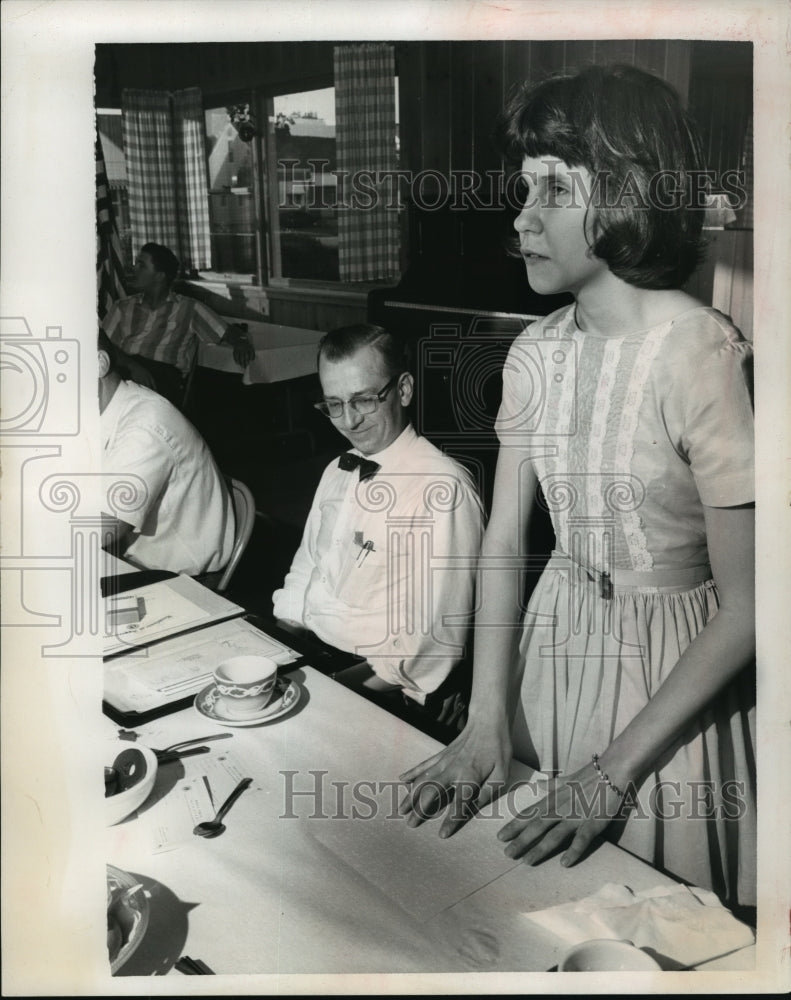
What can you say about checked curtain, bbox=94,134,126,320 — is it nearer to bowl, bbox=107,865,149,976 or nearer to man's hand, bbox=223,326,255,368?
man's hand, bbox=223,326,255,368

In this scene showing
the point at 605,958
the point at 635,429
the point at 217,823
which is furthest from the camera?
the point at 635,429

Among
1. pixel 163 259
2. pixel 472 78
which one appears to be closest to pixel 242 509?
pixel 163 259

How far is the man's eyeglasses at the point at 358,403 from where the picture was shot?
1413 mm

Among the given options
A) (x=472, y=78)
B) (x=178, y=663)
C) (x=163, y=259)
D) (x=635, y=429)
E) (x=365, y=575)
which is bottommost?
(x=178, y=663)

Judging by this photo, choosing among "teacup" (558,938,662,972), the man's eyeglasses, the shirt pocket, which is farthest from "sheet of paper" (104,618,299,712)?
"teacup" (558,938,662,972)

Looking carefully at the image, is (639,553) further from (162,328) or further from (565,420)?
(162,328)

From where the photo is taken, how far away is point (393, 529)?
4.77 feet

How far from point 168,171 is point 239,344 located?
0.30 meters

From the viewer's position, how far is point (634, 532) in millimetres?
1316

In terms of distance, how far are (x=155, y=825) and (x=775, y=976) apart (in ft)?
3.43

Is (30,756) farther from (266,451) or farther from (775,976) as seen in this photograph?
(775,976)

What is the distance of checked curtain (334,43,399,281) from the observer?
136cm

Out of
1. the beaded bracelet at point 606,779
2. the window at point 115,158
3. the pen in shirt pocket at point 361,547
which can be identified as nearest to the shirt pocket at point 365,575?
the pen in shirt pocket at point 361,547

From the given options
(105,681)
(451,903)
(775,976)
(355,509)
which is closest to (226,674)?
(105,681)
